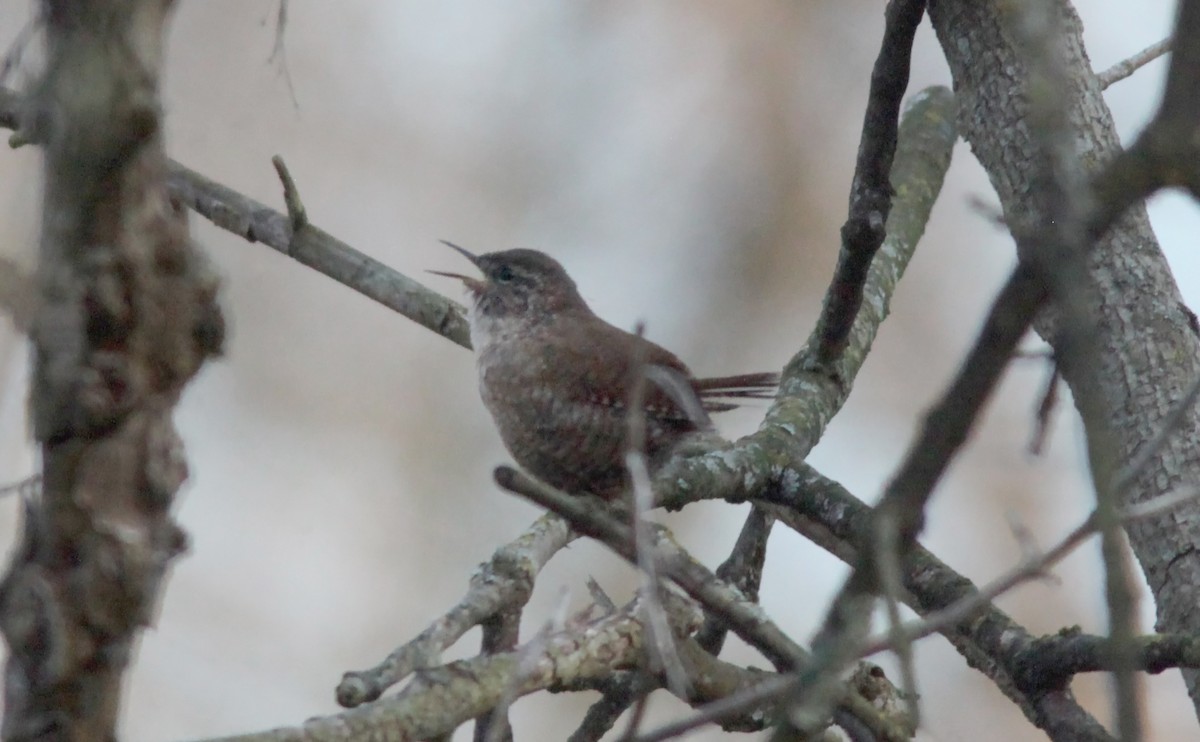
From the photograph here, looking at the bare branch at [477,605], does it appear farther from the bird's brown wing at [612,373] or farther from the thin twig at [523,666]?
the bird's brown wing at [612,373]

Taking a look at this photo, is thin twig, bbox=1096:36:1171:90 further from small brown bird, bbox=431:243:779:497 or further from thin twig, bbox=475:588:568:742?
thin twig, bbox=475:588:568:742

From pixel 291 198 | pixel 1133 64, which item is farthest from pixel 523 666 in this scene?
pixel 1133 64

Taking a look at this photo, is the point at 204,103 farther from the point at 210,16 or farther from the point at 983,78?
the point at 983,78

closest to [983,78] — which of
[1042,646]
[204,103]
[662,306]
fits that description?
[1042,646]

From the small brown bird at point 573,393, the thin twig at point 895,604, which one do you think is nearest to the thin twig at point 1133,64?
the small brown bird at point 573,393

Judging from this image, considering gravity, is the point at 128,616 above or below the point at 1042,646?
below

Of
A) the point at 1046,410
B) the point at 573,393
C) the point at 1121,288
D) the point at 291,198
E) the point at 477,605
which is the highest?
the point at 291,198

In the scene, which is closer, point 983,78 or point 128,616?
point 128,616

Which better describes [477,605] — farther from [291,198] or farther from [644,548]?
[291,198]
